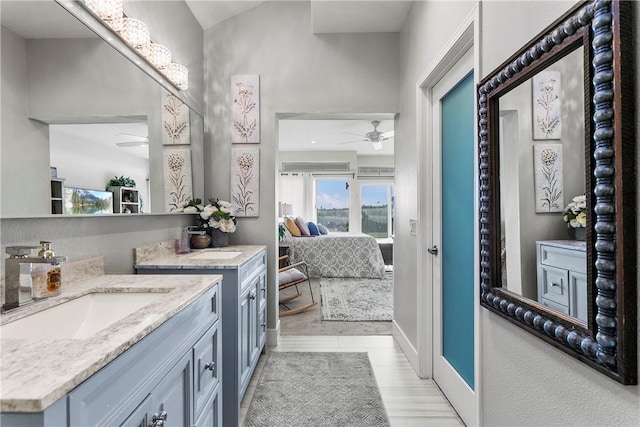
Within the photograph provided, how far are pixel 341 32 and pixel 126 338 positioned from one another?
2.95 m

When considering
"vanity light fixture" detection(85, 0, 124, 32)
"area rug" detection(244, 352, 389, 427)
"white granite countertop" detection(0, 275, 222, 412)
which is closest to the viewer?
"white granite countertop" detection(0, 275, 222, 412)

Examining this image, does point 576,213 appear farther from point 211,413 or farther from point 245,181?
point 245,181

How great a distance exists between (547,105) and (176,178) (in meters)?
2.18

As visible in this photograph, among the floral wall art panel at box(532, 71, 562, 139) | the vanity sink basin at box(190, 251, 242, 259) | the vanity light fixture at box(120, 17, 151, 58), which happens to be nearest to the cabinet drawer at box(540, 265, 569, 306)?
the floral wall art panel at box(532, 71, 562, 139)

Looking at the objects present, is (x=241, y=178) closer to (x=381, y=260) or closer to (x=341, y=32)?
(x=341, y=32)

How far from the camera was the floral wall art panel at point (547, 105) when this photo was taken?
0.95 m

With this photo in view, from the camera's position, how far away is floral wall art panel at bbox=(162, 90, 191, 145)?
84.7 inches

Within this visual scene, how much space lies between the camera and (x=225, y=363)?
6.09ft

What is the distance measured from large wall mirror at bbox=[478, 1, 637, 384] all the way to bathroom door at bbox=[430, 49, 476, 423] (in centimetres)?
52

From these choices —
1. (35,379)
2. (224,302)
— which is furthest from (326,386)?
(35,379)

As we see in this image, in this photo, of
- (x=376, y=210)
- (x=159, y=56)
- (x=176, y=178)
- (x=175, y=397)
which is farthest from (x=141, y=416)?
(x=376, y=210)

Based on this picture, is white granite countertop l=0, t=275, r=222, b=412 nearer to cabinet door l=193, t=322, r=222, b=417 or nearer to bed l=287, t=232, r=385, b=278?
cabinet door l=193, t=322, r=222, b=417

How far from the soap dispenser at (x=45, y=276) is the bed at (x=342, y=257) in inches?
177

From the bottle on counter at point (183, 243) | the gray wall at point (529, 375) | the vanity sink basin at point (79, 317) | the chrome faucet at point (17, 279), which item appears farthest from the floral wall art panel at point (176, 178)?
the gray wall at point (529, 375)
